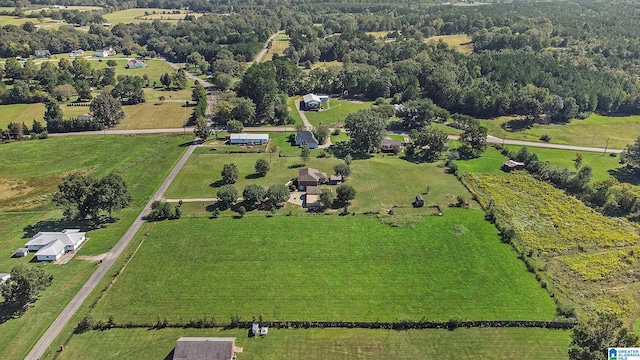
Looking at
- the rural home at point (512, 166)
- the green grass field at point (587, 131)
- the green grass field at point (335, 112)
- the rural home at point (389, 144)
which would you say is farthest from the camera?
the green grass field at point (335, 112)

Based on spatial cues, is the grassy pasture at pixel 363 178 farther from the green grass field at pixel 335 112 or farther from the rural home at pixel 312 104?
the rural home at pixel 312 104

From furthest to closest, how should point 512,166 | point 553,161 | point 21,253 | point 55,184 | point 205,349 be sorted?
A: point 553,161 → point 512,166 → point 55,184 → point 21,253 → point 205,349

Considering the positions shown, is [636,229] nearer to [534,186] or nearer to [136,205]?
[534,186]

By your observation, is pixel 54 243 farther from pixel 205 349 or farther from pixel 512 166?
pixel 512 166

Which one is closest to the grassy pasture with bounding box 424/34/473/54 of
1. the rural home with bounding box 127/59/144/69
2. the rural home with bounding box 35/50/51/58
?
the rural home with bounding box 127/59/144/69

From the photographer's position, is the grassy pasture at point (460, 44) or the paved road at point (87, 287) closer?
the paved road at point (87, 287)

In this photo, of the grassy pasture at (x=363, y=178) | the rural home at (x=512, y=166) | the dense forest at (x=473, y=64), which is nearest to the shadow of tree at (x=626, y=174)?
the rural home at (x=512, y=166)

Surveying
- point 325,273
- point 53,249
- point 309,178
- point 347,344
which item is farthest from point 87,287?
point 309,178
